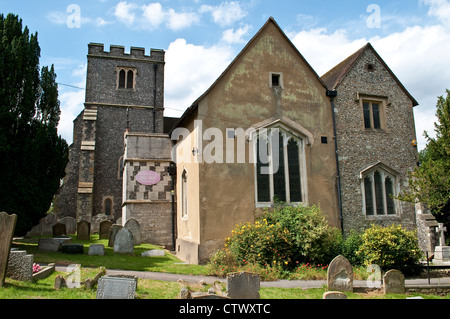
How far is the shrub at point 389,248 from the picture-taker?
11328 mm

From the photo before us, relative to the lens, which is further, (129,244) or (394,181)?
(394,181)

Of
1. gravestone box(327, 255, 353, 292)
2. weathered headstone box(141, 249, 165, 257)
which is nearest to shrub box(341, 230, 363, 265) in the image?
gravestone box(327, 255, 353, 292)

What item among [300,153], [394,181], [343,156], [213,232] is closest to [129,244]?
[213,232]

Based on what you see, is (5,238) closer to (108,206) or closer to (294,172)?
(294,172)

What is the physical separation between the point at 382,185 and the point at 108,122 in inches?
929

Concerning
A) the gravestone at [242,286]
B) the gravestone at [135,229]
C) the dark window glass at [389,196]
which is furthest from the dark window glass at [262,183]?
the gravestone at [135,229]

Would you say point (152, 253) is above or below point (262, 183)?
below

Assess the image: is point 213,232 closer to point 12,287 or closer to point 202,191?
point 202,191

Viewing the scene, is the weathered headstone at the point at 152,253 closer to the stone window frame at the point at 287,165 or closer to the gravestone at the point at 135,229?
the gravestone at the point at 135,229

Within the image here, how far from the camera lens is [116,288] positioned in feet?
21.7

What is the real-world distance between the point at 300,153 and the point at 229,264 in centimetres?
561

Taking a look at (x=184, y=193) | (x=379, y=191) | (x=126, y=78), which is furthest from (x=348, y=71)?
(x=126, y=78)

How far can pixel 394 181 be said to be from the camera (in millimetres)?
15359
